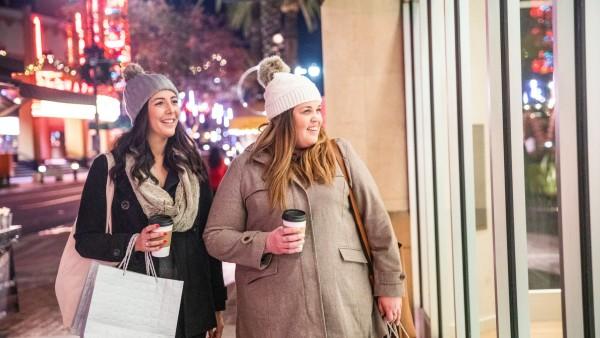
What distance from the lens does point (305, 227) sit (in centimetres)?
216

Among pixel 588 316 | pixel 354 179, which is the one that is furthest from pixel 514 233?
pixel 354 179

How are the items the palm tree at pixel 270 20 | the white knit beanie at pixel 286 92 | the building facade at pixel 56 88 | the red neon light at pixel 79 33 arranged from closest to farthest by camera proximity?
1. the white knit beanie at pixel 286 92
2. the building facade at pixel 56 88
3. the red neon light at pixel 79 33
4. the palm tree at pixel 270 20

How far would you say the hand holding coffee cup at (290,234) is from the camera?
203 centimetres

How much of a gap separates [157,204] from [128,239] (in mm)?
195

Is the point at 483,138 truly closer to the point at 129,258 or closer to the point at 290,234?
the point at 290,234

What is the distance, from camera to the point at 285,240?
205 cm

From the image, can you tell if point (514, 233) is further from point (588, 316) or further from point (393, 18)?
point (393, 18)

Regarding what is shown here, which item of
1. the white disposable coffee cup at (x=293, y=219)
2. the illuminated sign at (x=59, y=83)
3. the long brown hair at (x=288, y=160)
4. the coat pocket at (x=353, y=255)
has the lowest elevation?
the coat pocket at (x=353, y=255)

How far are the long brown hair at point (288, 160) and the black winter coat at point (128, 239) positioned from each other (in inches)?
19.4

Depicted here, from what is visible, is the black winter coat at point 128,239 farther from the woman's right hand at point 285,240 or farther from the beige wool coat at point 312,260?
the woman's right hand at point 285,240

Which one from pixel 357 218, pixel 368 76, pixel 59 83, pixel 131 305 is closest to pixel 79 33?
pixel 59 83

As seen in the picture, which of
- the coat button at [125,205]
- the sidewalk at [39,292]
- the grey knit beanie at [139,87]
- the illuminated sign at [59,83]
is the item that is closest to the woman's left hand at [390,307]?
the coat button at [125,205]

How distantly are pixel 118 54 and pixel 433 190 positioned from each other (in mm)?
3905

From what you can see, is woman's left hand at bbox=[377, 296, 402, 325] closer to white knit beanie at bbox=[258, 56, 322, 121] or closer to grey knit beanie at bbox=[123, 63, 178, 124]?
white knit beanie at bbox=[258, 56, 322, 121]
